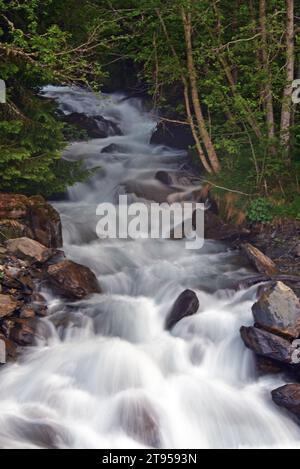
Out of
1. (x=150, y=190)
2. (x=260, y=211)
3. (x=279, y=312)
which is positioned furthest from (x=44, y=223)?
(x=279, y=312)

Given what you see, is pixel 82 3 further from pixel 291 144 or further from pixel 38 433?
pixel 38 433

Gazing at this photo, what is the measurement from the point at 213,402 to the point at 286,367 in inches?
48.7

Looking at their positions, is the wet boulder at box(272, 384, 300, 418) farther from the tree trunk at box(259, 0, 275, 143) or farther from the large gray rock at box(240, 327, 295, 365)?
the tree trunk at box(259, 0, 275, 143)

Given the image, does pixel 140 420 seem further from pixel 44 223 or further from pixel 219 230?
pixel 219 230

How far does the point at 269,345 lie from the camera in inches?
303

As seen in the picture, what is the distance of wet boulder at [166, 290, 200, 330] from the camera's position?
9180mm

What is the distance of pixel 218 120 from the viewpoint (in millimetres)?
14703

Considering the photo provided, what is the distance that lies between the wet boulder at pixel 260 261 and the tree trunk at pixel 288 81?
3.11 metres

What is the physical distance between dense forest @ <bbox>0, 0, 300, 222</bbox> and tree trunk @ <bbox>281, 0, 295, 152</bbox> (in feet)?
0.08

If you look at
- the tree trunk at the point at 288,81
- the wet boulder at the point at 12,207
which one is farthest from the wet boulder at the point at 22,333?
the tree trunk at the point at 288,81

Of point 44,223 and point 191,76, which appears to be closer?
point 44,223

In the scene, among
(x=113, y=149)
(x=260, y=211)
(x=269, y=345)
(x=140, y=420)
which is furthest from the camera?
(x=113, y=149)

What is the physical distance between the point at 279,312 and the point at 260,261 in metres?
2.97

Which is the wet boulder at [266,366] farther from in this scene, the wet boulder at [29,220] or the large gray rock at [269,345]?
the wet boulder at [29,220]
